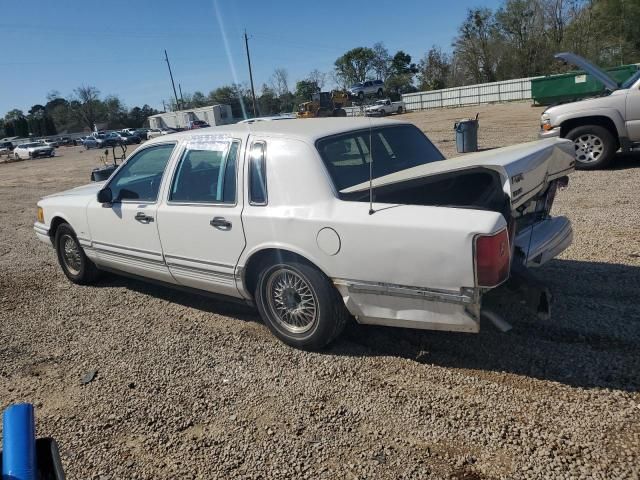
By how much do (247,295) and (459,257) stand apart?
1754mm

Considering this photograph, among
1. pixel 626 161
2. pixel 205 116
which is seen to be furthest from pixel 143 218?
pixel 205 116

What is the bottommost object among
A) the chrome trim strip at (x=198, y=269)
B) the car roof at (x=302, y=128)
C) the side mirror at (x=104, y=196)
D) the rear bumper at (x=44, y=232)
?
the chrome trim strip at (x=198, y=269)

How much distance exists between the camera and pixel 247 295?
12.8 feet

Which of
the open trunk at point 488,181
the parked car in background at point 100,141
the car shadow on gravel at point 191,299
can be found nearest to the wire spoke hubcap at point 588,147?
the open trunk at point 488,181

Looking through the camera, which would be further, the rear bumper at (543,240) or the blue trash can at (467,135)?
the blue trash can at (467,135)

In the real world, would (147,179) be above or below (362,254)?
above

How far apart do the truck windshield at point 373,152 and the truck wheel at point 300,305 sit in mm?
659

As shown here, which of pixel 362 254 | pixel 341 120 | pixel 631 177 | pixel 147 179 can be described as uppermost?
pixel 341 120

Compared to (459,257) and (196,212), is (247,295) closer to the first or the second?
(196,212)

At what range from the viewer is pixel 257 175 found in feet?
12.1

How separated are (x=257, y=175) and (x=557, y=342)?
238 cm

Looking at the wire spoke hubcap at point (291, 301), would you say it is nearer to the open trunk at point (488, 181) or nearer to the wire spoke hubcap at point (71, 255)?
the open trunk at point (488, 181)

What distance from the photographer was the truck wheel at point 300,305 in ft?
11.1

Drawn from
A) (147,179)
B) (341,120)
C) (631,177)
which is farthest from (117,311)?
(631,177)
